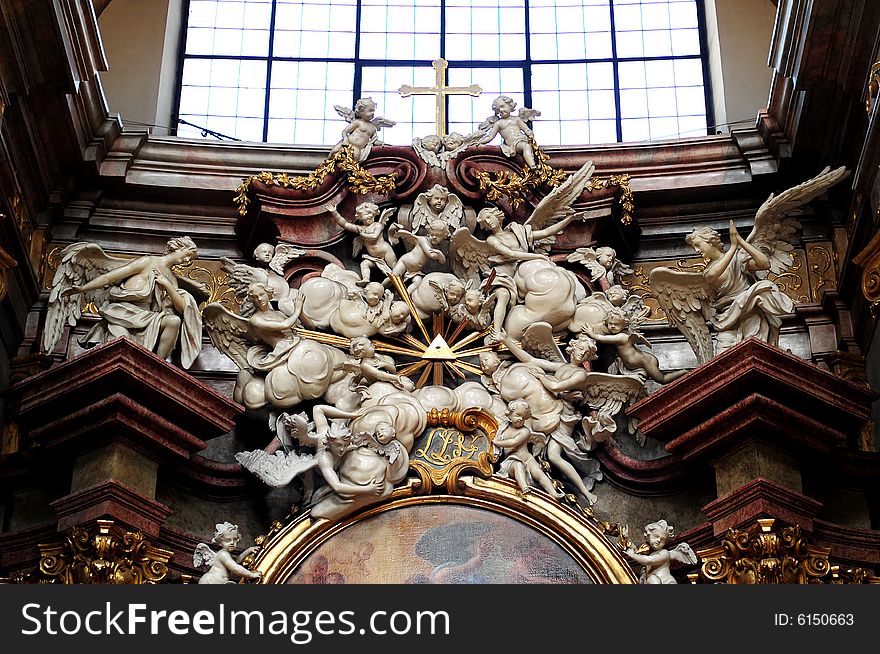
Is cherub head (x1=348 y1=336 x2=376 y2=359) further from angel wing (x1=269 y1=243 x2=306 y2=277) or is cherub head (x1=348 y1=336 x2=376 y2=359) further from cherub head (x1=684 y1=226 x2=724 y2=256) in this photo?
cherub head (x1=684 y1=226 x2=724 y2=256)

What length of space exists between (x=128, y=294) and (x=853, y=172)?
17.2 feet

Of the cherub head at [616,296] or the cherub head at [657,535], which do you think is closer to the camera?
the cherub head at [657,535]

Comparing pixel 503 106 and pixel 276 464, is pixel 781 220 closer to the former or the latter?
pixel 503 106

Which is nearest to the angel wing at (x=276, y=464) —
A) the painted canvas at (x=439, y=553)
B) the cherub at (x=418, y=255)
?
the painted canvas at (x=439, y=553)

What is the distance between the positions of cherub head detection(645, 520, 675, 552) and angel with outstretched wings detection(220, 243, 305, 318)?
2.97 meters

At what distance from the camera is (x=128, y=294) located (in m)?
10.8

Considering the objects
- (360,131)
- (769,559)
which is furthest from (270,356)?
(769,559)

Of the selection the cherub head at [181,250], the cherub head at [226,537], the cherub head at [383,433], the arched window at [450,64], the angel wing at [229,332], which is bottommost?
the cherub head at [226,537]

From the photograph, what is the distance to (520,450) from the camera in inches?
414

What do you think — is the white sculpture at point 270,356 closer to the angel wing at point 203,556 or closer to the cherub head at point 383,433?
the cherub head at point 383,433

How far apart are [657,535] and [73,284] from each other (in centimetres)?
442

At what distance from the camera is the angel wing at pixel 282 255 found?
11477mm

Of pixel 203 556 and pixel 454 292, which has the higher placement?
pixel 454 292

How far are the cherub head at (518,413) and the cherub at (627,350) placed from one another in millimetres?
782
